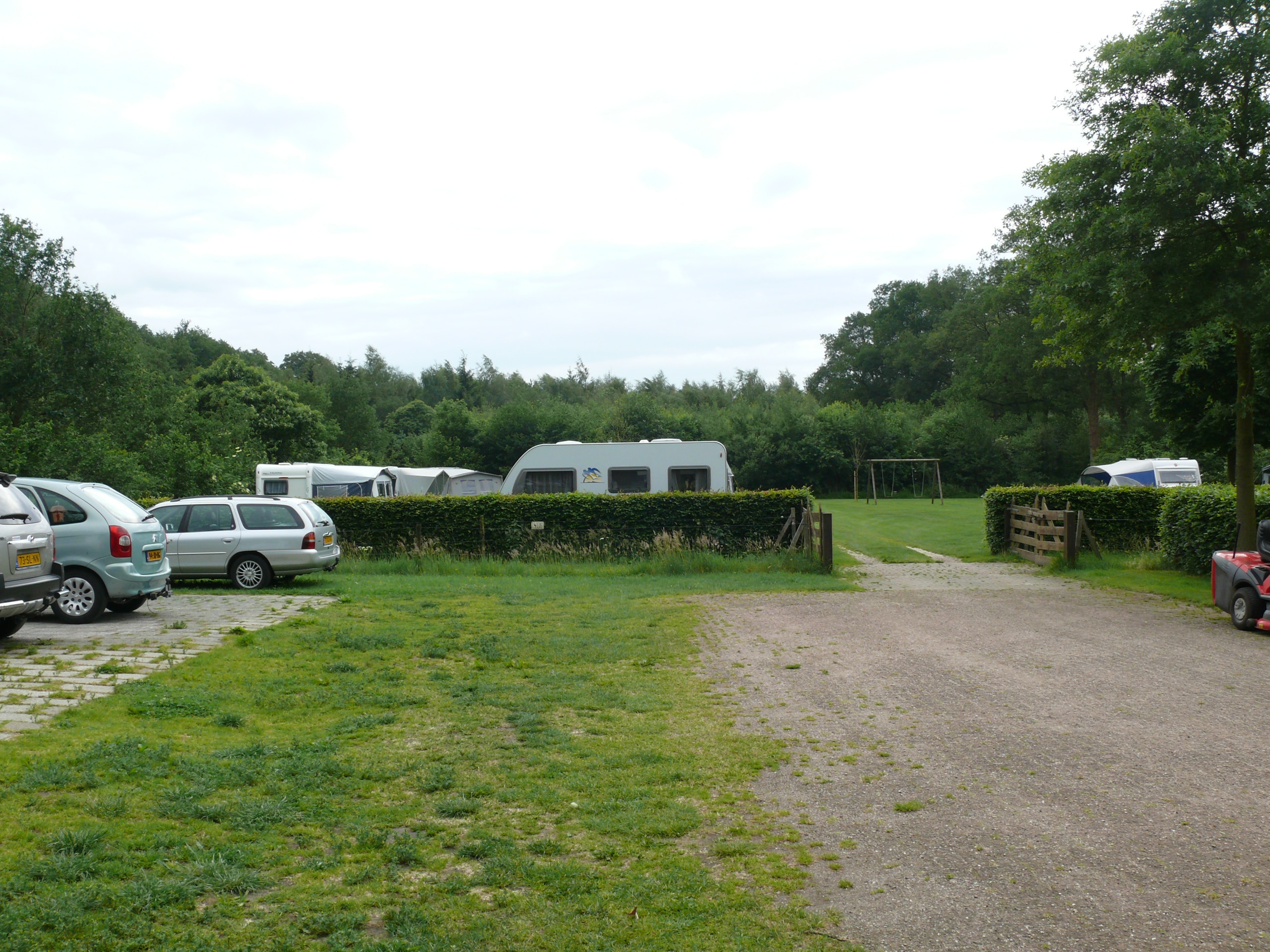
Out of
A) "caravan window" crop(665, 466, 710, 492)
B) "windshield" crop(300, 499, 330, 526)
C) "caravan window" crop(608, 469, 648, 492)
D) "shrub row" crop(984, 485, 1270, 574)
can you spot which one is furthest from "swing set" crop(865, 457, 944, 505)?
"windshield" crop(300, 499, 330, 526)

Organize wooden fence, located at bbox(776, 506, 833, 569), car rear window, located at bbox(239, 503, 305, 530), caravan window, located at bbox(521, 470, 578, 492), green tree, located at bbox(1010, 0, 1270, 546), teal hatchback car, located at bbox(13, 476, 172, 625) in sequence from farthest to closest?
caravan window, located at bbox(521, 470, 578, 492) < wooden fence, located at bbox(776, 506, 833, 569) < car rear window, located at bbox(239, 503, 305, 530) < green tree, located at bbox(1010, 0, 1270, 546) < teal hatchback car, located at bbox(13, 476, 172, 625)

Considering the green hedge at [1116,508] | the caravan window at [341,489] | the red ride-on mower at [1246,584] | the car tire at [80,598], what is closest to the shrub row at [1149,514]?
the green hedge at [1116,508]

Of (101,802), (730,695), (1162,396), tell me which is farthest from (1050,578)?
(101,802)

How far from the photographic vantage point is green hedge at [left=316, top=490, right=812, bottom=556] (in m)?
19.4

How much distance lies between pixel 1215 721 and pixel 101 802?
6971mm

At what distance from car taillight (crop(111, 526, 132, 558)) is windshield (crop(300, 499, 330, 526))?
5.16 meters

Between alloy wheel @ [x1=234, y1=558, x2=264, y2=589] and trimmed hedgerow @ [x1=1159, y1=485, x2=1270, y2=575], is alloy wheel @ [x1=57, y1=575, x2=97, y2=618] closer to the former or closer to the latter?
alloy wheel @ [x1=234, y1=558, x2=264, y2=589]

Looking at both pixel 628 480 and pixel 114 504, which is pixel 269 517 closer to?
pixel 114 504

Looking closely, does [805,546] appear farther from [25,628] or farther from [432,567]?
[25,628]

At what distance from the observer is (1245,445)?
14.0 meters

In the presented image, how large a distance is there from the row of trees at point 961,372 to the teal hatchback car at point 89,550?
12.9m

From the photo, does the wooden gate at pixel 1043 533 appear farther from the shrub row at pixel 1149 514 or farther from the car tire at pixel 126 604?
the car tire at pixel 126 604

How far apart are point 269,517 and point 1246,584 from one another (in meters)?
14.0

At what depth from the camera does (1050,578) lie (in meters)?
17.0
